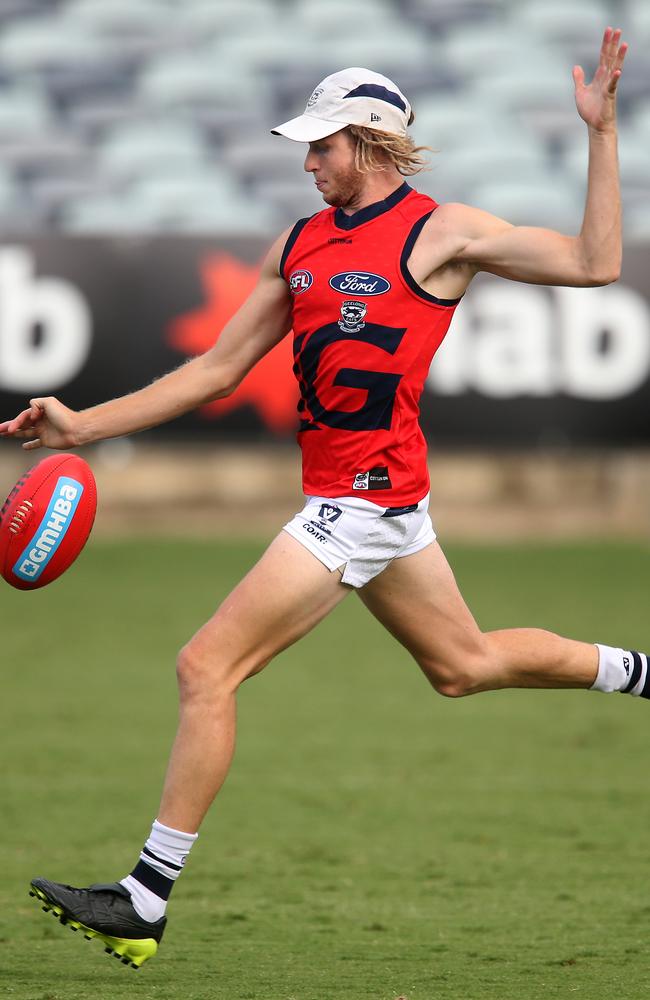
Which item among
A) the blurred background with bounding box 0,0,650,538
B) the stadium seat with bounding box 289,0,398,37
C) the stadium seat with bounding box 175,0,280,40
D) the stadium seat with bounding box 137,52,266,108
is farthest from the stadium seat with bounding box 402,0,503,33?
the stadium seat with bounding box 137,52,266,108

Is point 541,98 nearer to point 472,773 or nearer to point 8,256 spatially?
point 8,256

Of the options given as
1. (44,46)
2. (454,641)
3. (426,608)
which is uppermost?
(44,46)

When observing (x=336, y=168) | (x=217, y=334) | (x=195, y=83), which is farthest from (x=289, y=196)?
(x=336, y=168)

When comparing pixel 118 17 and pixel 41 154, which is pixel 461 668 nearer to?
pixel 41 154

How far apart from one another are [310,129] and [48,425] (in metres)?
1.17

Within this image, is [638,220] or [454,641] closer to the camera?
[454,641]

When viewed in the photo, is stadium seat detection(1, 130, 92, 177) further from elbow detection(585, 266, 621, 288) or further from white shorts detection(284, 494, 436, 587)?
elbow detection(585, 266, 621, 288)

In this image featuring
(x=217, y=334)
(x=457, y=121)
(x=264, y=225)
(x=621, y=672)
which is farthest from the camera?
(x=457, y=121)

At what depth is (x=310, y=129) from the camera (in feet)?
13.8

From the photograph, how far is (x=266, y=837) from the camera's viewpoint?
5.72 m

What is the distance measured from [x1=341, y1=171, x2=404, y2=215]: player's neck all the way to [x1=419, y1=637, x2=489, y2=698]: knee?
4.33ft

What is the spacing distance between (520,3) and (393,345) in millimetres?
14378

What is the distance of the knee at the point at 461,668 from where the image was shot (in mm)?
4492

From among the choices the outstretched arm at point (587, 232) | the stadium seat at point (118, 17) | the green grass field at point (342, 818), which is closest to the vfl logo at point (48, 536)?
the green grass field at point (342, 818)
